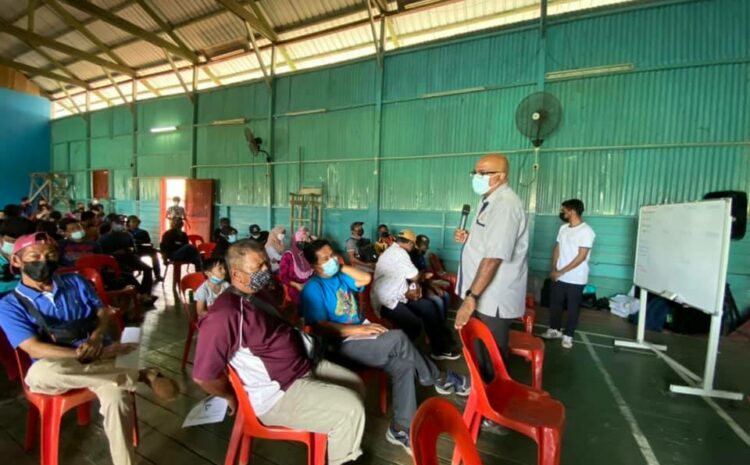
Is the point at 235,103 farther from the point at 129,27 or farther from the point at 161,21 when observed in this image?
the point at 129,27

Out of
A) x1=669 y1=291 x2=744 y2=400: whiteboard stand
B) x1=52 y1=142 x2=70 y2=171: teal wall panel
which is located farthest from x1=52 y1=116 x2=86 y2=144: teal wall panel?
x1=669 y1=291 x2=744 y2=400: whiteboard stand

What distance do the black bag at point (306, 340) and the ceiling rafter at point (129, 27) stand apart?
8.15 meters

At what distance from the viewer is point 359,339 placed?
1.95 meters

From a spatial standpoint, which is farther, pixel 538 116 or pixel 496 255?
pixel 538 116

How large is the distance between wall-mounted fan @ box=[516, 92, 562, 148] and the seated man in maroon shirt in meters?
5.06

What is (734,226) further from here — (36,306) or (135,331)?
(36,306)

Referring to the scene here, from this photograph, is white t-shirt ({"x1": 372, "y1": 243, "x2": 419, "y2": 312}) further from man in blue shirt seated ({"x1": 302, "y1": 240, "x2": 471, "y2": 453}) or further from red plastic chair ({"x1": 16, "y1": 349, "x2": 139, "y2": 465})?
red plastic chair ({"x1": 16, "y1": 349, "x2": 139, "y2": 465})

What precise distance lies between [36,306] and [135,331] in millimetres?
437

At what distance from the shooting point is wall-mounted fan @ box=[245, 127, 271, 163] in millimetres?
Result: 7930

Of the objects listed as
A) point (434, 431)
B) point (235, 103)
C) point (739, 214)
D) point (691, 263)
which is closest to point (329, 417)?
point (434, 431)

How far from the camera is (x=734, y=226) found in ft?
9.57

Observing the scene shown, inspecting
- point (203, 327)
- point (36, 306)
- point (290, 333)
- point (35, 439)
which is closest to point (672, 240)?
point (290, 333)

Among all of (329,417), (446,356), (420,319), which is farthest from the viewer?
(446,356)

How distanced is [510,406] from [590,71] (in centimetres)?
559
